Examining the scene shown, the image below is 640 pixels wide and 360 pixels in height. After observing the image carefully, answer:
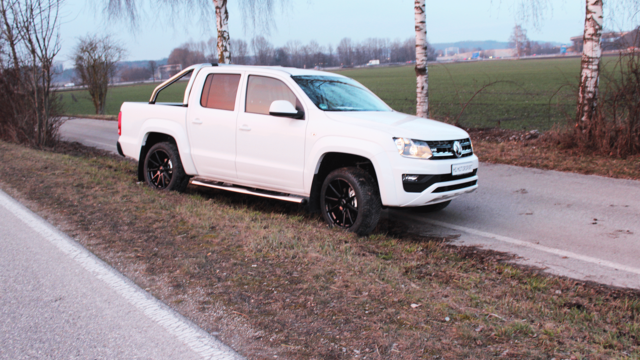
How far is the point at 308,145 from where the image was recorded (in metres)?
5.92

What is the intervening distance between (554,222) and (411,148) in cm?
225

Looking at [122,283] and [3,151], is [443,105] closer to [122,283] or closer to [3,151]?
[3,151]

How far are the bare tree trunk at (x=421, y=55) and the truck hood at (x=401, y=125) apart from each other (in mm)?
7068

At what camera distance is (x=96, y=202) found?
705 cm

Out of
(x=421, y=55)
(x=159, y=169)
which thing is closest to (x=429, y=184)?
(x=159, y=169)

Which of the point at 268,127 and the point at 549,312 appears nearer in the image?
the point at 549,312

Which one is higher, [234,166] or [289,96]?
[289,96]

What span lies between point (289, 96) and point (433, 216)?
8.22ft

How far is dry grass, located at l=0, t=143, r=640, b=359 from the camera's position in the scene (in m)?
3.13

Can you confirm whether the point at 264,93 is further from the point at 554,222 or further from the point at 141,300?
the point at 554,222

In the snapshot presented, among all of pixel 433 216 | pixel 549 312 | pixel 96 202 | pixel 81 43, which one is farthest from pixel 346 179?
pixel 81 43

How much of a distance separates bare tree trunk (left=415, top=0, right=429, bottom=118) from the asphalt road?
452cm

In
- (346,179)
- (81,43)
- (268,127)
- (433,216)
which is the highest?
(81,43)

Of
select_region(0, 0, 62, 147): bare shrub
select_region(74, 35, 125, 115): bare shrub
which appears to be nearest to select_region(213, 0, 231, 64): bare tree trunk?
select_region(0, 0, 62, 147): bare shrub
